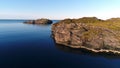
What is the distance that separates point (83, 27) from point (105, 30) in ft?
69.1

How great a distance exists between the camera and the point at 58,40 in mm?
117062

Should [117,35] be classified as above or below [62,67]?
above

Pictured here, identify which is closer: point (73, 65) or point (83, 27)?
point (73, 65)

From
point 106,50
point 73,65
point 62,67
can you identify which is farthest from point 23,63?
point 106,50

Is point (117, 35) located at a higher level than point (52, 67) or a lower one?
higher

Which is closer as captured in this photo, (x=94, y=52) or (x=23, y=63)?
(x=23, y=63)

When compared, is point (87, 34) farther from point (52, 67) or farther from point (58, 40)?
point (52, 67)

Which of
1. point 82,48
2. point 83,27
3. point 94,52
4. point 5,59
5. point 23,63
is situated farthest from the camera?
point 83,27

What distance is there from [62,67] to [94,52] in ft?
119

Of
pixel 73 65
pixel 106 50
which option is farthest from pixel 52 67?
pixel 106 50

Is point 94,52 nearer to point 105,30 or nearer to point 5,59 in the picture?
point 105,30

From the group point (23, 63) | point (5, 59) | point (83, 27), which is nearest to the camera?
point (23, 63)

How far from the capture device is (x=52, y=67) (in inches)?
2440

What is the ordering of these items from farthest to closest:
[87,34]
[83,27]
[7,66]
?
[83,27] → [87,34] → [7,66]
